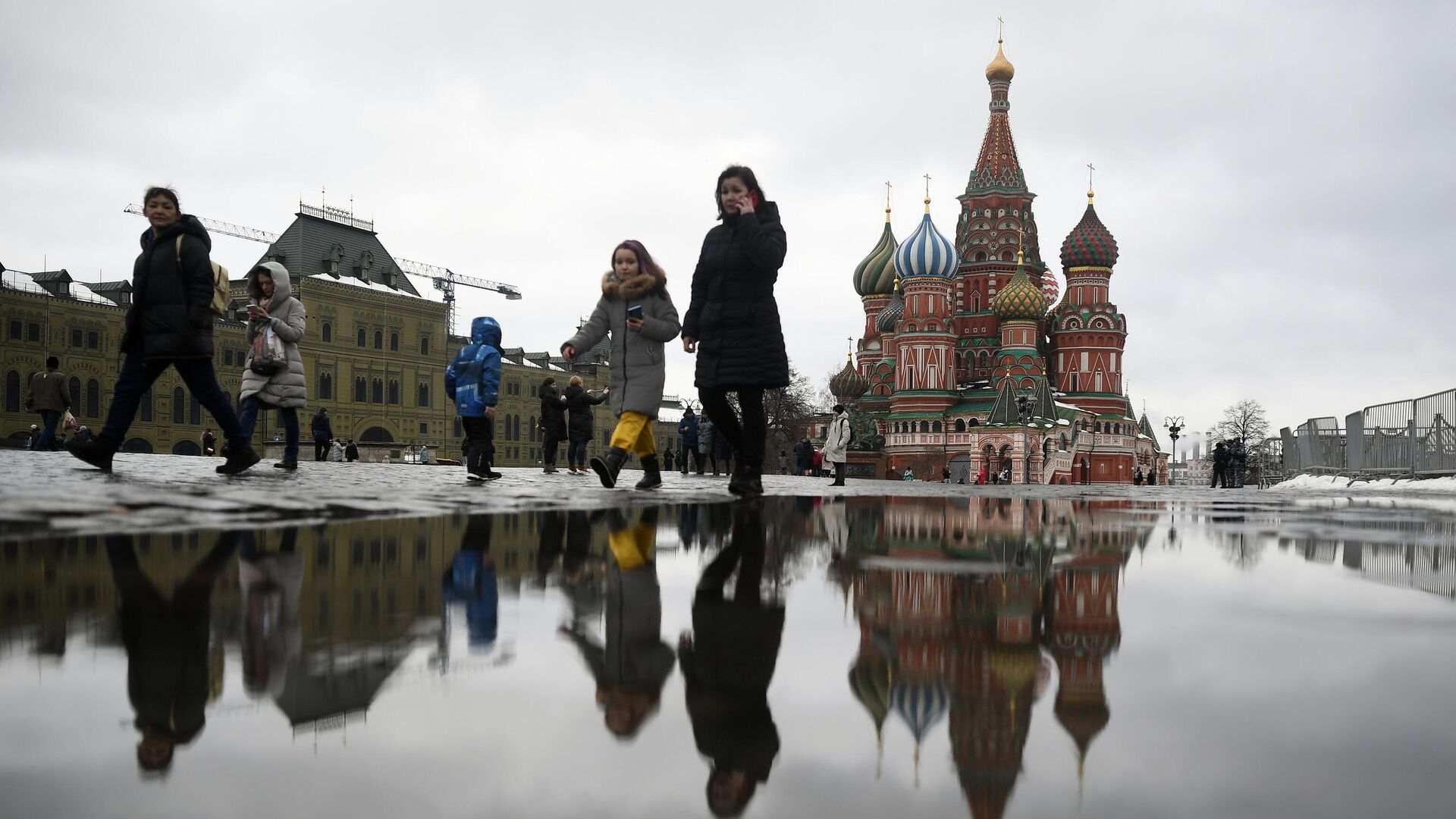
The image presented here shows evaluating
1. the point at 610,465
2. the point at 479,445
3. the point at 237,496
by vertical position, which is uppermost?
the point at 479,445

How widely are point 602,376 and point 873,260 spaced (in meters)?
28.4

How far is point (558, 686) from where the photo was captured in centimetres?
166

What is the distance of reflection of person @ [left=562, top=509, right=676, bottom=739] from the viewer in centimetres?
154

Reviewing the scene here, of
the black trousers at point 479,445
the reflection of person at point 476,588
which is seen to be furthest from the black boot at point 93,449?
the reflection of person at point 476,588

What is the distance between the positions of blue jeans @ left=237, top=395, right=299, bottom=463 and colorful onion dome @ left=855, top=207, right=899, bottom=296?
73.2m

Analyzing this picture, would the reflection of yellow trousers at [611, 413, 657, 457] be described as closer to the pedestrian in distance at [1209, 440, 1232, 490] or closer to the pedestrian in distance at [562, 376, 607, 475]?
the pedestrian in distance at [562, 376, 607, 475]

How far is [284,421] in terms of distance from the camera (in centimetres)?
945

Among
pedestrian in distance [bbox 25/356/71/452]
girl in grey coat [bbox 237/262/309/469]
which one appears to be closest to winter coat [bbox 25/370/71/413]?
pedestrian in distance [bbox 25/356/71/452]

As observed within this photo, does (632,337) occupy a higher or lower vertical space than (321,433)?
higher

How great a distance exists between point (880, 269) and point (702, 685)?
8110cm

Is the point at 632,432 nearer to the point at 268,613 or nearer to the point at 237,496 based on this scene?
the point at 237,496

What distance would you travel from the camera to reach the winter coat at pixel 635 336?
7.77 metres

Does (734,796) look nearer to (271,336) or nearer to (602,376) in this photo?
(271,336)

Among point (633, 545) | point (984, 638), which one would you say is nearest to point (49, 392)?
point (633, 545)
